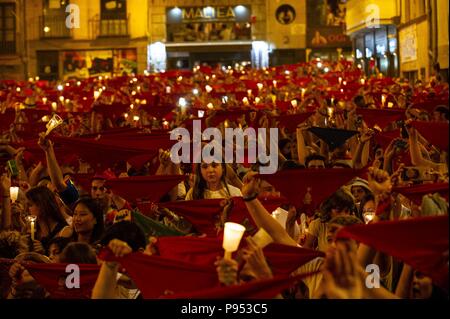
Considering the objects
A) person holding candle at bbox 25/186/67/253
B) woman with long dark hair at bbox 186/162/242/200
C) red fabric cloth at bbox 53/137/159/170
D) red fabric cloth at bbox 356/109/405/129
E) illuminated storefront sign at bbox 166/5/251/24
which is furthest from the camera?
illuminated storefront sign at bbox 166/5/251/24

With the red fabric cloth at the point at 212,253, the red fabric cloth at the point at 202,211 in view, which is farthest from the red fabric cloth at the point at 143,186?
the red fabric cloth at the point at 212,253

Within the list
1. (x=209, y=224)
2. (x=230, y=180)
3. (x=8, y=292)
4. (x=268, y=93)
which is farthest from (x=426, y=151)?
(x=268, y=93)

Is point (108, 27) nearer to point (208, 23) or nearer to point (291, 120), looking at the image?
point (208, 23)

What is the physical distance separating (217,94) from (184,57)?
32.2 meters

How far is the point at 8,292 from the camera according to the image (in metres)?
6.28

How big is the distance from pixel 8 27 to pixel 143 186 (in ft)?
152

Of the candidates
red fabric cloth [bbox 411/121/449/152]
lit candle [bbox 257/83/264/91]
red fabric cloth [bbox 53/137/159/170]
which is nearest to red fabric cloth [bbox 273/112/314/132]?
red fabric cloth [bbox 53/137/159/170]

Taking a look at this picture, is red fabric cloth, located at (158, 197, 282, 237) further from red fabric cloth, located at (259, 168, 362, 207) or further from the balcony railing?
the balcony railing

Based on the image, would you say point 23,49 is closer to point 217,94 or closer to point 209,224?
point 217,94

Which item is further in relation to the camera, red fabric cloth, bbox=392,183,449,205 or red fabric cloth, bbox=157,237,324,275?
red fabric cloth, bbox=392,183,449,205

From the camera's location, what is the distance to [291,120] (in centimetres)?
1430

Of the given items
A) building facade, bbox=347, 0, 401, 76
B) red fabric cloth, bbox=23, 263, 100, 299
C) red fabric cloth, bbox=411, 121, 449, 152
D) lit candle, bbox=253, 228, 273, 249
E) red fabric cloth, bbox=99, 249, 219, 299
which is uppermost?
building facade, bbox=347, 0, 401, 76

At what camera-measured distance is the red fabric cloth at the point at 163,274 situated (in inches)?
189

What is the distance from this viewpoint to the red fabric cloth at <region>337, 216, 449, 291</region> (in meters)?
4.18
